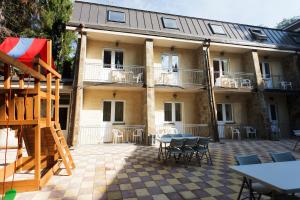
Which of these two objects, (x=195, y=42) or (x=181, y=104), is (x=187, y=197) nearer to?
(x=181, y=104)

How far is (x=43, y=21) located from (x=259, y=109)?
50.6 feet

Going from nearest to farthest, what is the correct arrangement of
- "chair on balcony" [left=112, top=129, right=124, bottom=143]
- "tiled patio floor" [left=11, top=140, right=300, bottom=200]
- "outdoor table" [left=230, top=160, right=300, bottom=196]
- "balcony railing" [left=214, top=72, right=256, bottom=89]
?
"outdoor table" [left=230, top=160, right=300, bottom=196], "tiled patio floor" [left=11, top=140, right=300, bottom=200], "chair on balcony" [left=112, top=129, right=124, bottom=143], "balcony railing" [left=214, top=72, right=256, bottom=89]

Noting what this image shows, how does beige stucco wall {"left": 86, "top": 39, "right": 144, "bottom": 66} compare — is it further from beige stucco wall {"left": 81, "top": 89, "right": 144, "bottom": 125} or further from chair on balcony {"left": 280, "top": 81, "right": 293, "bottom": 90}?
chair on balcony {"left": 280, "top": 81, "right": 293, "bottom": 90}

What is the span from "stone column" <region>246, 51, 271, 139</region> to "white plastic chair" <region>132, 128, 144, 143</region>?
7557mm

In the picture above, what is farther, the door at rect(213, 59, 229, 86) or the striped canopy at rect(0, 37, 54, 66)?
the door at rect(213, 59, 229, 86)

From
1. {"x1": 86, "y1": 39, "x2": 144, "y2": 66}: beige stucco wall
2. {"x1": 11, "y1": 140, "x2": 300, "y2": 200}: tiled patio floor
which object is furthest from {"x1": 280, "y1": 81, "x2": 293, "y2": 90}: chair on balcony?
{"x1": 11, "y1": 140, "x2": 300, "y2": 200}: tiled patio floor

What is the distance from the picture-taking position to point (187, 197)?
347 centimetres

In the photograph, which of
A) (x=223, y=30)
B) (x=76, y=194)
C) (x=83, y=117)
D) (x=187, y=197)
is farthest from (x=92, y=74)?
(x=223, y=30)

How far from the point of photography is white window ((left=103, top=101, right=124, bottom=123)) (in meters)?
10.9

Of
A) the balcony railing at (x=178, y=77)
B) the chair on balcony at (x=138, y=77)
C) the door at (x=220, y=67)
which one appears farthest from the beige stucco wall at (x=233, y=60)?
the chair on balcony at (x=138, y=77)

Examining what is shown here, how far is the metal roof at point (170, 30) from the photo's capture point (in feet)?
35.0

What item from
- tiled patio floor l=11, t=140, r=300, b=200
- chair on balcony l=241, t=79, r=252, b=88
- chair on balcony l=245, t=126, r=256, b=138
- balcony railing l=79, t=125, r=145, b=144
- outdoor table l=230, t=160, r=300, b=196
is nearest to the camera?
outdoor table l=230, t=160, r=300, b=196

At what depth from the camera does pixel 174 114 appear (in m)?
11.9

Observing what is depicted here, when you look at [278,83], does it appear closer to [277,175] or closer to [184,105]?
[184,105]
